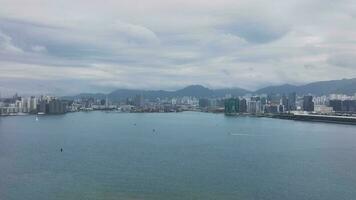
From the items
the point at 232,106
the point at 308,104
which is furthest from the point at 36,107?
the point at 308,104

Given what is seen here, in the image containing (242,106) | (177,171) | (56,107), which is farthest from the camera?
(242,106)

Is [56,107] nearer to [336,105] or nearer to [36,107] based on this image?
[36,107]

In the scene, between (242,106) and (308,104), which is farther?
(242,106)

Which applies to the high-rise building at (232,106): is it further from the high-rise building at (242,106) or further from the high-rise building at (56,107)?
the high-rise building at (56,107)

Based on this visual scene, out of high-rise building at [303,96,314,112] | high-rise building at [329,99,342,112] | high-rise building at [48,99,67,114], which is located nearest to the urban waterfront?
high-rise building at [48,99,67,114]

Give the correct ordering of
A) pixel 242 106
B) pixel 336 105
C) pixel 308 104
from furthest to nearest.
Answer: pixel 242 106 → pixel 308 104 → pixel 336 105

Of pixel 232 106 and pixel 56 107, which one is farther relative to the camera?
pixel 232 106

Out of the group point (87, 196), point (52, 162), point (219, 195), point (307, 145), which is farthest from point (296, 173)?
point (307, 145)

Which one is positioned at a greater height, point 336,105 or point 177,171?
point 336,105

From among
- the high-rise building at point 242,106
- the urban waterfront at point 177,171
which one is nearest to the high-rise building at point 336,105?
the high-rise building at point 242,106

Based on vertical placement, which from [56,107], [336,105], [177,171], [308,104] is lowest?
[177,171]

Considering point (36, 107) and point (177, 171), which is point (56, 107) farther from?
point (177, 171)

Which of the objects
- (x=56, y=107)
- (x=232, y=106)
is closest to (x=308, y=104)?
(x=232, y=106)

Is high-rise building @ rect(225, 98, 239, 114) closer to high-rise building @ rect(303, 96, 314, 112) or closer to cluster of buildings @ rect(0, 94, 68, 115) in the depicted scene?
high-rise building @ rect(303, 96, 314, 112)
